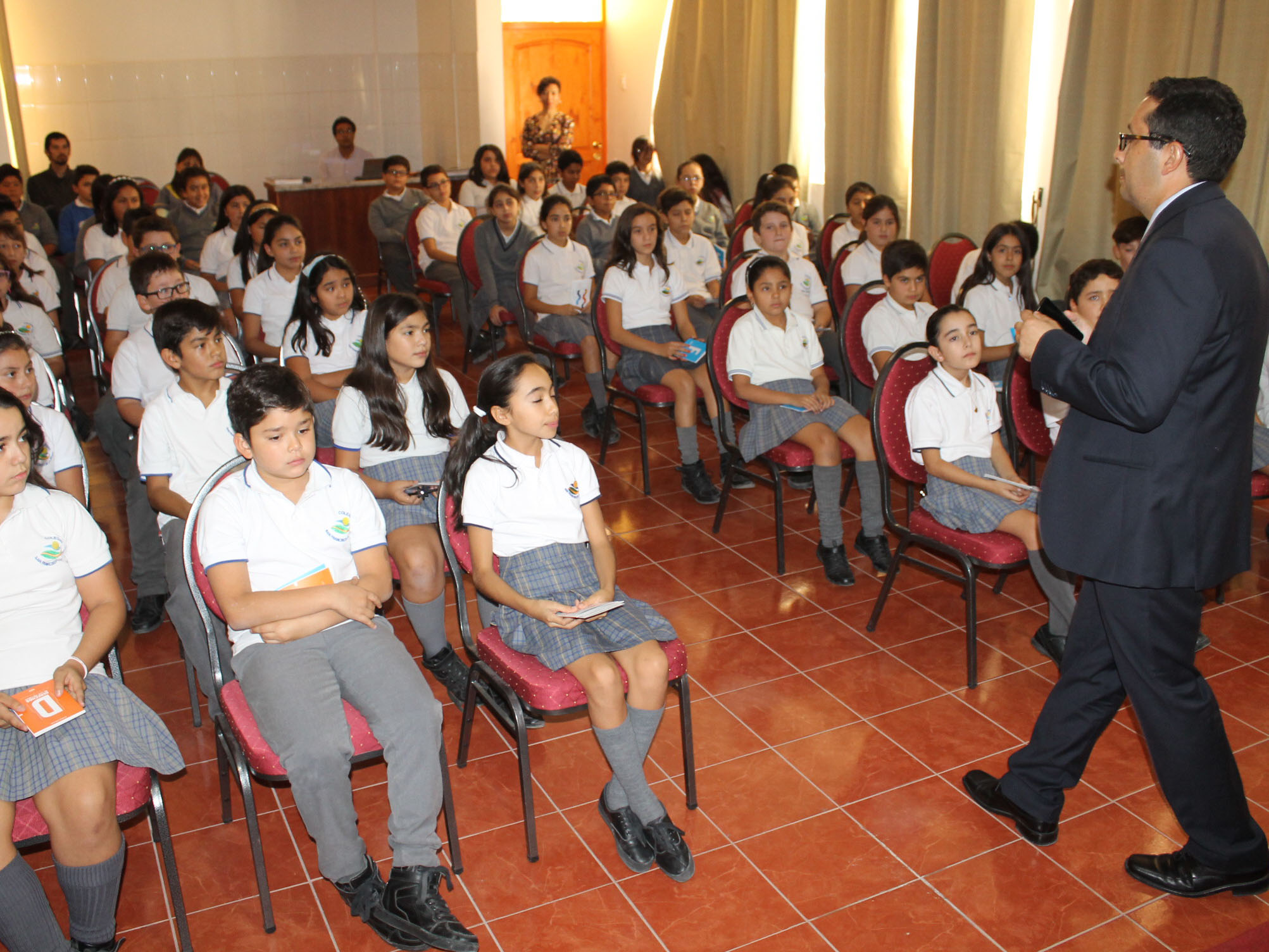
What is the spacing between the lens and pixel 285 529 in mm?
2301

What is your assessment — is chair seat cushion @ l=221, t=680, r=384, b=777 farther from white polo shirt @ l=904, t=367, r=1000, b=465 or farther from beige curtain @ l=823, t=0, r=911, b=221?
beige curtain @ l=823, t=0, r=911, b=221

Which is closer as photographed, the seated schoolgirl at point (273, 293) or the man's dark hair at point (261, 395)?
the man's dark hair at point (261, 395)

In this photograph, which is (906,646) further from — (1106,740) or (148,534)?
(148,534)

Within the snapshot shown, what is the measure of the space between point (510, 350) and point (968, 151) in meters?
3.06

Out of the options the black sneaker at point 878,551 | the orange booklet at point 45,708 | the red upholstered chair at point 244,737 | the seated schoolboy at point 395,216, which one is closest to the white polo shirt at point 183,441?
the red upholstered chair at point 244,737

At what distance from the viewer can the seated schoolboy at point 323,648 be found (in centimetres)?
213

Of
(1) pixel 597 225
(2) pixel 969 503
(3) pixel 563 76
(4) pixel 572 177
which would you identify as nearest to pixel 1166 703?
(2) pixel 969 503

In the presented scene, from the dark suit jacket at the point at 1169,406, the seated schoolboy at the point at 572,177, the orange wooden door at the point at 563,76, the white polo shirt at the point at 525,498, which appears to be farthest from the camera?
the orange wooden door at the point at 563,76

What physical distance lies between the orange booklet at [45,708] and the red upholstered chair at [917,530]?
7.25ft

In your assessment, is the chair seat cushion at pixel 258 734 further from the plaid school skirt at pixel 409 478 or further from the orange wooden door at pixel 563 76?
the orange wooden door at pixel 563 76

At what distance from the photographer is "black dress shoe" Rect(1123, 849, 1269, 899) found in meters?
2.24

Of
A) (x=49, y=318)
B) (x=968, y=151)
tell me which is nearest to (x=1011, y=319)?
(x=968, y=151)

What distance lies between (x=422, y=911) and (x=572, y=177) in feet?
23.2

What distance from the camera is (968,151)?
6.16 meters
